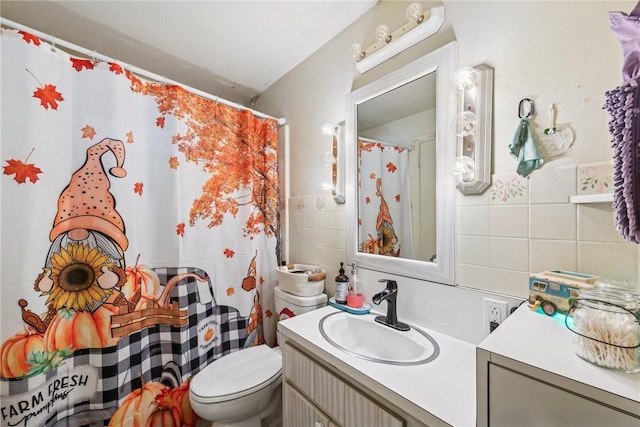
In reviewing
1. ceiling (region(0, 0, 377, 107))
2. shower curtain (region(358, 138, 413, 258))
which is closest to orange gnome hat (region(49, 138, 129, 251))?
ceiling (region(0, 0, 377, 107))

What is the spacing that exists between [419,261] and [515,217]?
1.26ft

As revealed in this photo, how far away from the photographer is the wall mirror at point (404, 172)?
3.39 ft

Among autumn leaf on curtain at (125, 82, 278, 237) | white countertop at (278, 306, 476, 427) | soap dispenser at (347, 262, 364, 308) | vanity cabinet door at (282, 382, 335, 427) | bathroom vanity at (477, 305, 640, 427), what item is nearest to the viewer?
bathroom vanity at (477, 305, 640, 427)

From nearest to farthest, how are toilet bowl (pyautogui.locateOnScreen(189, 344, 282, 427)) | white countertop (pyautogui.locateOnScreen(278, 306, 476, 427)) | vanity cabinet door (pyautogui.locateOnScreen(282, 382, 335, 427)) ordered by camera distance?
white countertop (pyautogui.locateOnScreen(278, 306, 476, 427)), vanity cabinet door (pyautogui.locateOnScreen(282, 382, 335, 427)), toilet bowl (pyautogui.locateOnScreen(189, 344, 282, 427))

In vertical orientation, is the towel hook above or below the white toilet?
above

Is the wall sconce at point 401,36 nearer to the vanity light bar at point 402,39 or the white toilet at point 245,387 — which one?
the vanity light bar at point 402,39

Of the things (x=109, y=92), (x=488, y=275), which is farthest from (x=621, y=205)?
(x=109, y=92)

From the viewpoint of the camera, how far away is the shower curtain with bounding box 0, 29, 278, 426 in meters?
0.99

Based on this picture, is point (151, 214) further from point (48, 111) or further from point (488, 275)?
point (488, 275)

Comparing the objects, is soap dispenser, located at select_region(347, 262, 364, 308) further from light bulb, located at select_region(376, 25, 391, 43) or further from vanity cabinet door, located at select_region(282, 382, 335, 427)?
light bulb, located at select_region(376, 25, 391, 43)

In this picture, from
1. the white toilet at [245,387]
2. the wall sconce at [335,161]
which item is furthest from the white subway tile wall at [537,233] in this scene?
the white toilet at [245,387]

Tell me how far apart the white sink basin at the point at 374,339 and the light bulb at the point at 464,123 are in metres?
0.78

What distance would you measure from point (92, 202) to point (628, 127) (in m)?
1.73

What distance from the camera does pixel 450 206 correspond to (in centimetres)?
101
